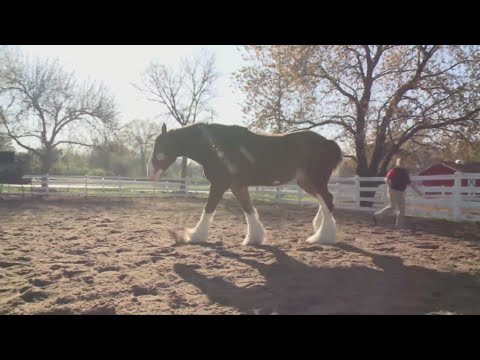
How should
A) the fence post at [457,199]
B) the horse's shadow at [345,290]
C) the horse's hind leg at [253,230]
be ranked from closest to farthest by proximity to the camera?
the horse's shadow at [345,290], the horse's hind leg at [253,230], the fence post at [457,199]

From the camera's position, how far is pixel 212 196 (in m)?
6.10

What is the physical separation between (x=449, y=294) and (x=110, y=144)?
28311 mm

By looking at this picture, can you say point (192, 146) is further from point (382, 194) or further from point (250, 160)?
point (382, 194)

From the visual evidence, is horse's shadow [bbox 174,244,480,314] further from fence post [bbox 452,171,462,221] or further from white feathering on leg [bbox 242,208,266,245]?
fence post [bbox 452,171,462,221]

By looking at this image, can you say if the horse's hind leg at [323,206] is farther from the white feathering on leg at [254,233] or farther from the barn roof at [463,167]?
the barn roof at [463,167]

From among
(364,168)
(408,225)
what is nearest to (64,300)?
(408,225)

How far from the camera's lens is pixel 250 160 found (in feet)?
19.9

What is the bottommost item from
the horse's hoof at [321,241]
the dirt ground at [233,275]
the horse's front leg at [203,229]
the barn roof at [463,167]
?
the dirt ground at [233,275]

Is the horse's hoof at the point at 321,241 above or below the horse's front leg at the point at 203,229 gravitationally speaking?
below

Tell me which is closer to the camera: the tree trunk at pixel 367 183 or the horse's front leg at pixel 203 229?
the horse's front leg at pixel 203 229

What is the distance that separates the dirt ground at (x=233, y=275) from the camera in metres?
3.15

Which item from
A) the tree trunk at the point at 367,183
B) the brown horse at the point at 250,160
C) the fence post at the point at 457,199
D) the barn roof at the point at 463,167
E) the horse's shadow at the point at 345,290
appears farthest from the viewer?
the barn roof at the point at 463,167

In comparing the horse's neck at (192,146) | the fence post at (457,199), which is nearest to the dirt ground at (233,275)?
the horse's neck at (192,146)
